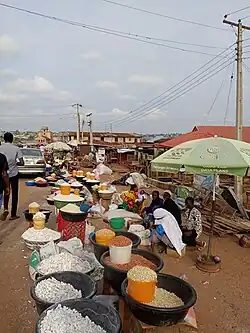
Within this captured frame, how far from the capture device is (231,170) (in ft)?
13.8

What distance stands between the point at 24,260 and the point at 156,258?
2.37 meters

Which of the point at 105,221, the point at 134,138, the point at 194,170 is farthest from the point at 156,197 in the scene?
the point at 134,138

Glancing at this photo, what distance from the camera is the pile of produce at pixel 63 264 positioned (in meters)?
3.37

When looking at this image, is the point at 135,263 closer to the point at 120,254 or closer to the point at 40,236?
the point at 120,254

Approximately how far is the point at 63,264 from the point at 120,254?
836 mm

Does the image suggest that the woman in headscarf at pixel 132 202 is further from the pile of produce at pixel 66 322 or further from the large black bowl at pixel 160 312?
the pile of produce at pixel 66 322

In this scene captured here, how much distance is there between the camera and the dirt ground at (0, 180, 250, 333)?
10.5ft

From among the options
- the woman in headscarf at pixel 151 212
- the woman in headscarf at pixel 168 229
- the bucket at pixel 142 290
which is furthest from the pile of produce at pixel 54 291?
the woman in headscarf at pixel 151 212

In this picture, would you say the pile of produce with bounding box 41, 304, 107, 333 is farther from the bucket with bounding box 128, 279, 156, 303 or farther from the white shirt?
the white shirt

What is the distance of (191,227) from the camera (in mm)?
5719

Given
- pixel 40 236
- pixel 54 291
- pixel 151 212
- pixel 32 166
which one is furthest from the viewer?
pixel 32 166

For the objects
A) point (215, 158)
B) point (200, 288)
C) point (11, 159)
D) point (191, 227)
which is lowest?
point (200, 288)

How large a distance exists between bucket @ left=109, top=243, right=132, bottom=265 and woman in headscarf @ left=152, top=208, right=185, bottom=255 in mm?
1967

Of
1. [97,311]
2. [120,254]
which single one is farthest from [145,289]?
[120,254]
